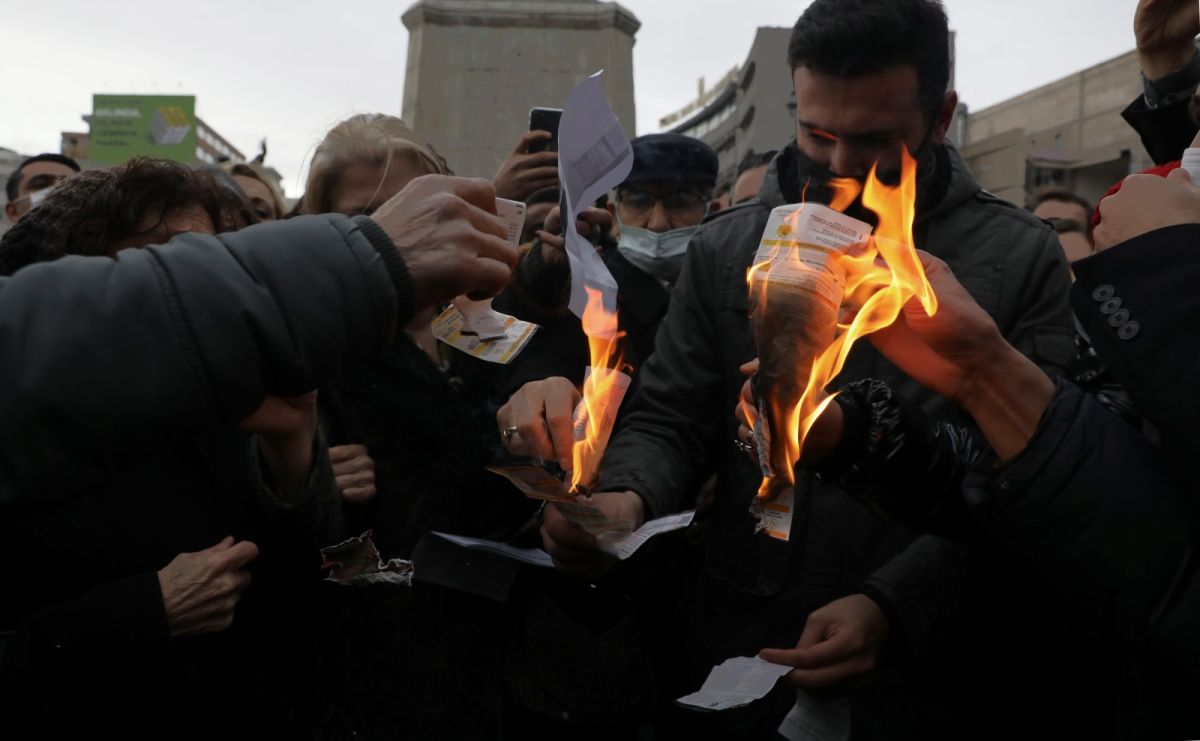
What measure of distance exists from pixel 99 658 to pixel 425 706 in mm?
718

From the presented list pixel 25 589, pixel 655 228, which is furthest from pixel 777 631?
pixel 655 228

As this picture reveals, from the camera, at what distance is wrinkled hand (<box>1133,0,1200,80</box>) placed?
2477mm

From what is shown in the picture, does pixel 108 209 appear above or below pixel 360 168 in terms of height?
below

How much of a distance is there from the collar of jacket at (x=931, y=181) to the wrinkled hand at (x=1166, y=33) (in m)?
0.62

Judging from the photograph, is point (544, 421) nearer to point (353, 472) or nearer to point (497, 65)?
point (353, 472)

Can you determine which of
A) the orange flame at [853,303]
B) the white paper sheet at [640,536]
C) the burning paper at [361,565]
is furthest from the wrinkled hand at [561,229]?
the burning paper at [361,565]

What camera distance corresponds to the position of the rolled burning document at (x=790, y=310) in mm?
1660

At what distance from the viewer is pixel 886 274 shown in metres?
1.78

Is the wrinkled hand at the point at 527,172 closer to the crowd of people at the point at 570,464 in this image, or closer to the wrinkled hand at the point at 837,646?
the crowd of people at the point at 570,464

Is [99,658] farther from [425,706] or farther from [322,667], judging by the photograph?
[425,706]

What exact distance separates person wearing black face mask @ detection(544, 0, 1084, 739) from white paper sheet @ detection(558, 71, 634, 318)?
0.56 m

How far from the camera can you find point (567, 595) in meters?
2.51

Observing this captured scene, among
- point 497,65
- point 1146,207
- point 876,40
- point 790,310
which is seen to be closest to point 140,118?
point 497,65

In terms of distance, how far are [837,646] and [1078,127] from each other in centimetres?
3846
